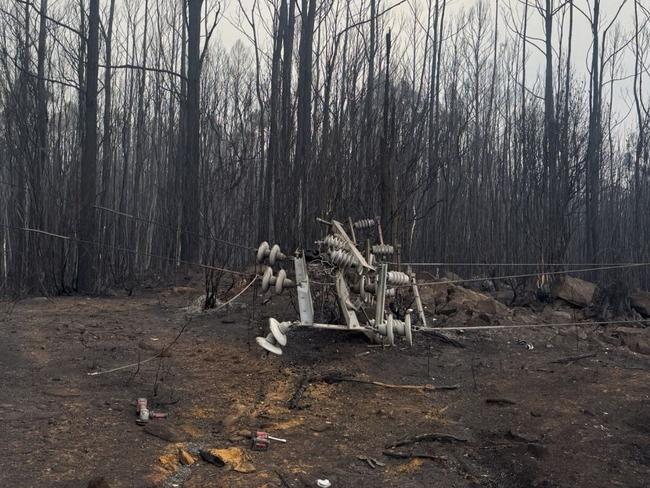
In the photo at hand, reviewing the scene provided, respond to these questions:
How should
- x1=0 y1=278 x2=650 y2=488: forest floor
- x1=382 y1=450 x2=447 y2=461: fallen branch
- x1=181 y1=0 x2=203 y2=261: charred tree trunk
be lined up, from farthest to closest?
1. x1=181 y1=0 x2=203 y2=261: charred tree trunk
2. x1=382 y1=450 x2=447 y2=461: fallen branch
3. x1=0 y1=278 x2=650 y2=488: forest floor

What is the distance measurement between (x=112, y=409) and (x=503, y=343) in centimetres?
375

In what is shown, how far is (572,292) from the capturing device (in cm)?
899

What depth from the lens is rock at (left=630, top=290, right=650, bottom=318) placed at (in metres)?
9.15

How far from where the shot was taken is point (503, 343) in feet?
19.5

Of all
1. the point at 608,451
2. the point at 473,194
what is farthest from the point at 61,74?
the point at 608,451

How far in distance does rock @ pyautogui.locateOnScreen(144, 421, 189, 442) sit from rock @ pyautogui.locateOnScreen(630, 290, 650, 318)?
25.8 ft

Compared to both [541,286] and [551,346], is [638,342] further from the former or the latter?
[541,286]

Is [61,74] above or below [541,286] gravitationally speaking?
above

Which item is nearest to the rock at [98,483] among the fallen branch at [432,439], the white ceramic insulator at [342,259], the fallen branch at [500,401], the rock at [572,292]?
the fallen branch at [432,439]

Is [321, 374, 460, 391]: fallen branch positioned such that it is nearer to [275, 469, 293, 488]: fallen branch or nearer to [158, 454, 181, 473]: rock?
[275, 469, 293, 488]: fallen branch

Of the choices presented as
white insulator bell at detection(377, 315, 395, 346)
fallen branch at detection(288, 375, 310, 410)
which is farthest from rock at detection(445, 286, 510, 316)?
white insulator bell at detection(377, 315, 395, 346)

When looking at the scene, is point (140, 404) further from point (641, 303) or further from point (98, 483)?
point (641, 303)

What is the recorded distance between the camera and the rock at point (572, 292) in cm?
893

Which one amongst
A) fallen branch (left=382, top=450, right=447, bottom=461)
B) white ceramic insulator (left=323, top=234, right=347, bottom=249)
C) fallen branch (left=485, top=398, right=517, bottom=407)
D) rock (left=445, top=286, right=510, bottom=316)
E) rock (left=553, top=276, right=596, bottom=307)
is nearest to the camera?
fallen branch (left=382, top=450, right=447, bottom=461)
